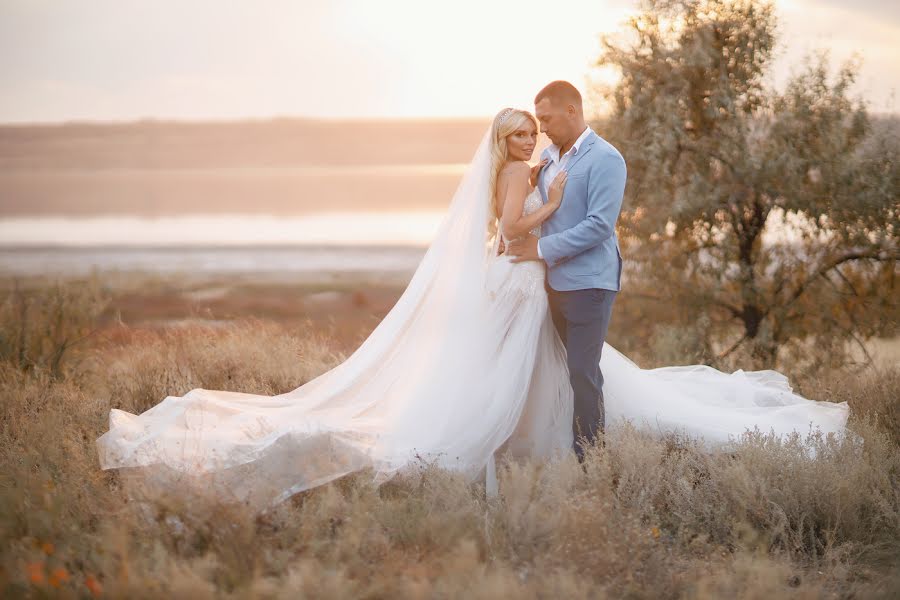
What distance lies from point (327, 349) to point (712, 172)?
5.12 m

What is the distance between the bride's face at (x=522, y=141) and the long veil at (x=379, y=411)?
186mm

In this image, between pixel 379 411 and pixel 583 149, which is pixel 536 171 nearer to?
pixel 583 149

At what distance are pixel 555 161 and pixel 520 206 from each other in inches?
19.1

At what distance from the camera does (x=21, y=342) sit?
8.68m

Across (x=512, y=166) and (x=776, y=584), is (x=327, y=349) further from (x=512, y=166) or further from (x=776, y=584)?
(x=776, y=584)

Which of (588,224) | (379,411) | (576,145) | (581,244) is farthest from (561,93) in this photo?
(379,411)

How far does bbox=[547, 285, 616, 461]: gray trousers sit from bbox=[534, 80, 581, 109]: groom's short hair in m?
1.31

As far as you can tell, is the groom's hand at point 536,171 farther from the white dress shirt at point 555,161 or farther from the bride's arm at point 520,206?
the bride's arm at point 520,206

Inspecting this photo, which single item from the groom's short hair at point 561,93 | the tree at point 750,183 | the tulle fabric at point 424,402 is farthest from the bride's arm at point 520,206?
the tree at point 750,183

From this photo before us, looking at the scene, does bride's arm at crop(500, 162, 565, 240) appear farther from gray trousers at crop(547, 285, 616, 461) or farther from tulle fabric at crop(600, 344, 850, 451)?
tulle fabric at crop(600, 344, 850, 451)

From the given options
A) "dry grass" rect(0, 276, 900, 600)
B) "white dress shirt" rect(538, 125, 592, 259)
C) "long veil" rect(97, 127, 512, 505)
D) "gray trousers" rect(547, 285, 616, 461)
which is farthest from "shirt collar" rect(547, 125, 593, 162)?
"dry grass" rect(0, 276, 900, 600)

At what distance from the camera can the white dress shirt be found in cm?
544

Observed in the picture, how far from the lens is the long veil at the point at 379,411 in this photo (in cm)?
508

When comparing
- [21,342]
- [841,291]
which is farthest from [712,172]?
[21,342]
